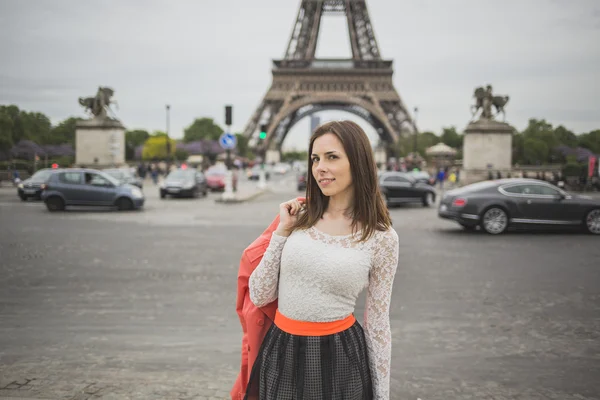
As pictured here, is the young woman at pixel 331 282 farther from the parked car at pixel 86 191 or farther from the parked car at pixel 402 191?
the parked car at pixel 402 191

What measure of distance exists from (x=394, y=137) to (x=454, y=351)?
169ft

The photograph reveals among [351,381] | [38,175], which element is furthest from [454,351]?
[38,175]

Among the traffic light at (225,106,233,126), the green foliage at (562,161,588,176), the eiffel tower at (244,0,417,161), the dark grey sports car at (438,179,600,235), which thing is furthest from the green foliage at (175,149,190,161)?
the dark grey sports car at (438,179,600,235)

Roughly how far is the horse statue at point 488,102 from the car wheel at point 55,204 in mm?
21444

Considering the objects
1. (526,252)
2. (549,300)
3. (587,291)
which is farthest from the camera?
(526,252)

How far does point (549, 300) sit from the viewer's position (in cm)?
620

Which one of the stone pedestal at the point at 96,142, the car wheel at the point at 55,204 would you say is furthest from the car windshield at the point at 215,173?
the car wheel at the point at 55,204

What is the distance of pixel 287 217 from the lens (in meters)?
2.16

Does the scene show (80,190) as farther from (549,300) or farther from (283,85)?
(283,85)

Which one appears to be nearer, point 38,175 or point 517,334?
point 517,334

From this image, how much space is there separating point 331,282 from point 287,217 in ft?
0.99

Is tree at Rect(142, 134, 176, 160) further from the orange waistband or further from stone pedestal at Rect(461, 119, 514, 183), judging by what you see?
the orange waistband

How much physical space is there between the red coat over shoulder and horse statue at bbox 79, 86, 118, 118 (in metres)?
31.7

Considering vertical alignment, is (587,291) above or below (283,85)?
below
